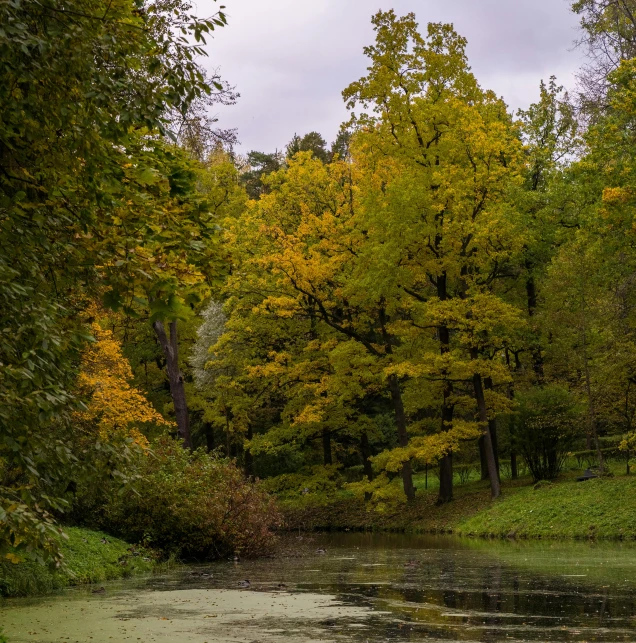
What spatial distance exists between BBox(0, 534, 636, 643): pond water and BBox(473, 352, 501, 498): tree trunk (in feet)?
33.5

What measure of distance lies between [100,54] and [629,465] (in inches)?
947

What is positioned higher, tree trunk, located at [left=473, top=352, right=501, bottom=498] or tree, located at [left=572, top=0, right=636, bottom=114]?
tree, located at [left=572, top=0, right=636, bottom=114]

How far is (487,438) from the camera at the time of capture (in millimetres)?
28703

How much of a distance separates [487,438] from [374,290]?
616 cm

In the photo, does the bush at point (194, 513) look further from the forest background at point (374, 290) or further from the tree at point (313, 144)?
the tree at point (313, 144)

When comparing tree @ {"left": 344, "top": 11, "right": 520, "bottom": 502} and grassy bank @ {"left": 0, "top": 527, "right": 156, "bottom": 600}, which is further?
tree @ {"left": 344, "top": 11, "right": 520, "bottom": 502}

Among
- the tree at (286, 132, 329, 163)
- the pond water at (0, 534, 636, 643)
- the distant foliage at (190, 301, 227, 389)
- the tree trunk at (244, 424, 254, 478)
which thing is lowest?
the pond water at (0, 534, 636, 643)

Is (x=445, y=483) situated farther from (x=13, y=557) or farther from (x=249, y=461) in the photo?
(x=13, y=557)

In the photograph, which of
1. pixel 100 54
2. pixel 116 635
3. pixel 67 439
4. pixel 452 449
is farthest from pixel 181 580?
pixel 452 449

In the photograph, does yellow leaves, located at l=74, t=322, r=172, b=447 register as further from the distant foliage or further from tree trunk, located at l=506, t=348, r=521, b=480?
tree trunk, located at l=506, t=348, r=521, b=480

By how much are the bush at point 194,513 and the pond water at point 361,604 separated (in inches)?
44.5

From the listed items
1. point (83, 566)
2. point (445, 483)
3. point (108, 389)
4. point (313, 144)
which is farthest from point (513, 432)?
point (313, 144)

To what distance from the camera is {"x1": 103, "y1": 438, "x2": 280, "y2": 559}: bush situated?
706 inches

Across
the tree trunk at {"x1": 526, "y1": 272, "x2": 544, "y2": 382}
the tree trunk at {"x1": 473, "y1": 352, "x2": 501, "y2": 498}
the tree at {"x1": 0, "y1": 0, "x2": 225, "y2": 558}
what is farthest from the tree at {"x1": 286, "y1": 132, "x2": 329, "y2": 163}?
the tree at {"x1": 0, "y1": 0, "x2": 225, "y2": 558}
